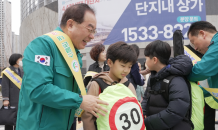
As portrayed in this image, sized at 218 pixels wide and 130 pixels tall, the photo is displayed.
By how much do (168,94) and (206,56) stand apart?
0.55m

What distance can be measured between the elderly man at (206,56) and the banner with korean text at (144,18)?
34.9 ft

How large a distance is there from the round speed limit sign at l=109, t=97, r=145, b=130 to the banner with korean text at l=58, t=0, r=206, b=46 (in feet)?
38.8

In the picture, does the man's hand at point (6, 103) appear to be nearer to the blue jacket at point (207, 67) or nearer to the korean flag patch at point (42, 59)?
the korean flag patch at point (42, 59)

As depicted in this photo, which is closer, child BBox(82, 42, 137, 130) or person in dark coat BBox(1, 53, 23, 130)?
child BBox(82, 42, 137, 130)

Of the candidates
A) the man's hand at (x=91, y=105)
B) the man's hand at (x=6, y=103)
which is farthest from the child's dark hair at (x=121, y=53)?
the man's hand at (x=6, y=103)

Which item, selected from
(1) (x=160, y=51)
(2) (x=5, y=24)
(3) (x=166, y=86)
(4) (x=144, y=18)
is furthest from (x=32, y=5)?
(3) (x=166, y=86)

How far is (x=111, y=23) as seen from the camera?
13312mm

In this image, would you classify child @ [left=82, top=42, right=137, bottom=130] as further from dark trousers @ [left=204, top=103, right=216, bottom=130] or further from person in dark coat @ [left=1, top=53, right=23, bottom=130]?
person in dark coat @ [left=1, top=53, right=23, bottom=130]

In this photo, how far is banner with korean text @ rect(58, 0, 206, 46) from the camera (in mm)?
12336

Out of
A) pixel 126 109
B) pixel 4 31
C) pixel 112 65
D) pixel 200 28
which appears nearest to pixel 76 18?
pixel 112 65

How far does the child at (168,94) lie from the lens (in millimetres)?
1691

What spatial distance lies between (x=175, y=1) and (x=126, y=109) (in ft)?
41.7

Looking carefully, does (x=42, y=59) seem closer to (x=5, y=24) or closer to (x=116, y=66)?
(x=116, y=66)

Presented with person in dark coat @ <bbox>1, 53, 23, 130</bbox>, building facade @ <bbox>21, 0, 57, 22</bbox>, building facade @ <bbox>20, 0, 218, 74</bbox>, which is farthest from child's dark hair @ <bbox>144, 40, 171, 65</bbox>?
building facade @ <bbox>21, 0, 57, 22</bbox>
